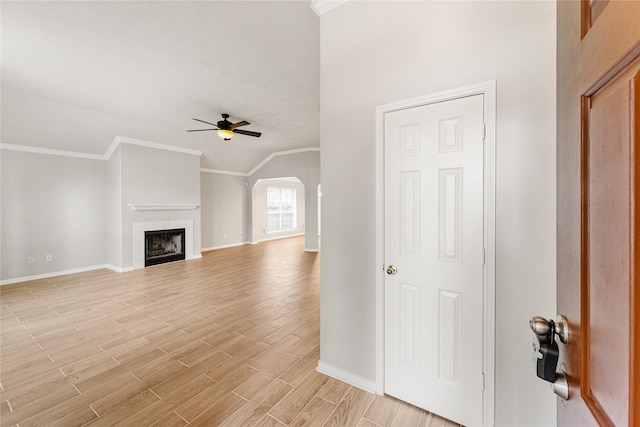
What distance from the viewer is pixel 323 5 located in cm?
207

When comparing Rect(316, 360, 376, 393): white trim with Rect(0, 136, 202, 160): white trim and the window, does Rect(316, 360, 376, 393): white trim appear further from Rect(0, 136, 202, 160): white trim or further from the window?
the window

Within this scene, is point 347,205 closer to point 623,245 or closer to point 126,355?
point 623,245

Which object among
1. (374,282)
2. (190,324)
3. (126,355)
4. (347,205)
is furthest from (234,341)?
(347,205)

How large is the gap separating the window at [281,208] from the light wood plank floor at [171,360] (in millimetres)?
5933

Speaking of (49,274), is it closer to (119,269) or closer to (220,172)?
(119,269)

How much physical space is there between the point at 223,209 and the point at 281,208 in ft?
9.46

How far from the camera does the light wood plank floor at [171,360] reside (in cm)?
177

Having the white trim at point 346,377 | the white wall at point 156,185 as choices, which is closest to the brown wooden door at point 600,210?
the white trim at point 346,377

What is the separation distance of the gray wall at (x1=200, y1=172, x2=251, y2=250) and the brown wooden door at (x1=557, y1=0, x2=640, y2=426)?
8350mm

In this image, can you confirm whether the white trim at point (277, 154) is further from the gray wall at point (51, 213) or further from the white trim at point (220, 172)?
the gray wall at point (51, 213)

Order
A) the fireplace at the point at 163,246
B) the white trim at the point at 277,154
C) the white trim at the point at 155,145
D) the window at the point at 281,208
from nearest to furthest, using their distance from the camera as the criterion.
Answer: the white trim at the point at 155,145 < the fireplace at the point at 163,246 < the white trim at the point at 277,154 < the window at the point at 281,208

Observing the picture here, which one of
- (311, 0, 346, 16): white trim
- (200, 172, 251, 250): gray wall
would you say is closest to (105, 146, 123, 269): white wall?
(200, 172, 251, 250): gray wall

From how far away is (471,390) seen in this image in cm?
157

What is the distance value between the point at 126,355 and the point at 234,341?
1001mm
